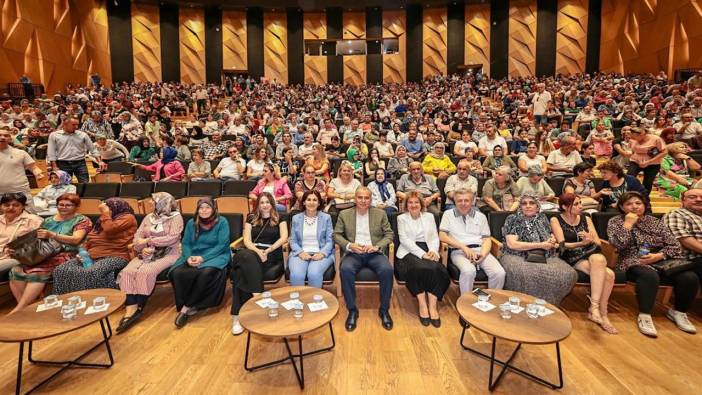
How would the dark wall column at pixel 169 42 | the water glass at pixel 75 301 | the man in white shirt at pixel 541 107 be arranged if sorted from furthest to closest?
the dark wall column at pixel 169 42 < the man in white shirt at pixel 541 107 < the water glass at pixel 75 301

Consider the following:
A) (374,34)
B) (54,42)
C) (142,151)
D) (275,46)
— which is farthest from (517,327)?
(275,46)

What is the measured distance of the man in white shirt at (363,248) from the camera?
112 inches

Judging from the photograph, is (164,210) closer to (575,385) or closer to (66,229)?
(66,229)

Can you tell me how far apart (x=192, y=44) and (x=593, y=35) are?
17775mm

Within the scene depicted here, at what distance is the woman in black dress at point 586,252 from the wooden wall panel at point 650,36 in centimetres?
1231

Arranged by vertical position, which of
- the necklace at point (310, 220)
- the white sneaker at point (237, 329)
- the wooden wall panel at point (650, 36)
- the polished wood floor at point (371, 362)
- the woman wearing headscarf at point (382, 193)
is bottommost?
the polished wood floor at point (371, 362)

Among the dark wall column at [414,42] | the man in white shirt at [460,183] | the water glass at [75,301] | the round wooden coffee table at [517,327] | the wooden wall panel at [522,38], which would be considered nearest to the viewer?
the round wooden coffee table at [517,327]

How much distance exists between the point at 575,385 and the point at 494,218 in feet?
4.90

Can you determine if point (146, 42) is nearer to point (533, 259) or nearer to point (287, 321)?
point (287, 321)

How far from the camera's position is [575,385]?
2.14 m

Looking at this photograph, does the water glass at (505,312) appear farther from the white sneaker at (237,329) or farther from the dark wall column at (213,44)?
the dark wall column at (213,44)

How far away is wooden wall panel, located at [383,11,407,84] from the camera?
61.9 feet

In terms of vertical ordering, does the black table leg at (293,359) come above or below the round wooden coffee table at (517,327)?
below

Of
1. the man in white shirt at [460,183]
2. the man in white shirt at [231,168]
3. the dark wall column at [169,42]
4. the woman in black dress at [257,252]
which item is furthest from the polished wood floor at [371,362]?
the dark wall column at [169,42]
